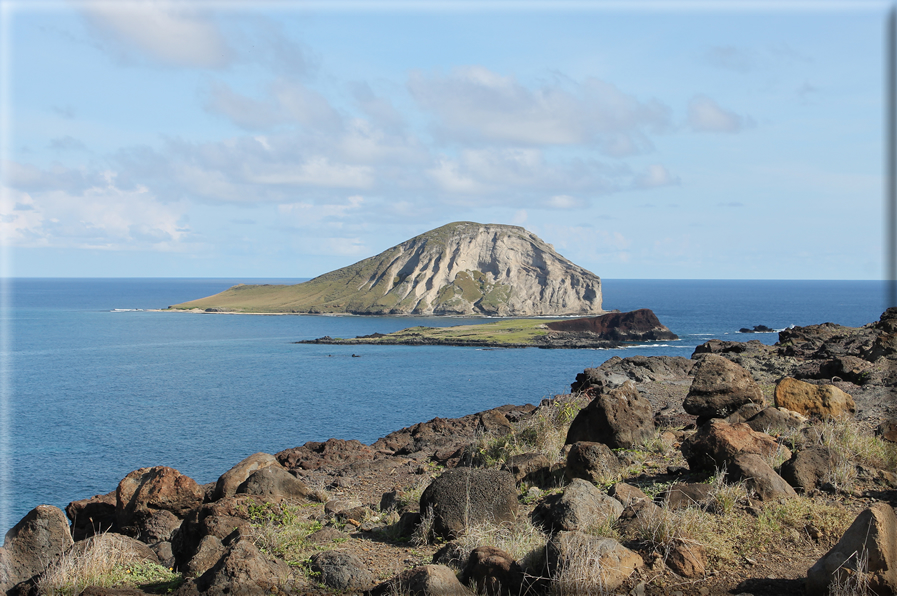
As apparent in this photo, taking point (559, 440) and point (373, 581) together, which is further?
point (559, 440)

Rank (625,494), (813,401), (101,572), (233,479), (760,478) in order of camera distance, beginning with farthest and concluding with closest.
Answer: (813,401) < (233,479) < (625,494) < (760,478) < (101,572)

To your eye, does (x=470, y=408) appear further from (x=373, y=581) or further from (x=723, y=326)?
(x=723, y=326)

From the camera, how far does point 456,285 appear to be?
169250mm

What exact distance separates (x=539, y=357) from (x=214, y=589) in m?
75.9

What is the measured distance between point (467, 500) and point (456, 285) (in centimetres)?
16098

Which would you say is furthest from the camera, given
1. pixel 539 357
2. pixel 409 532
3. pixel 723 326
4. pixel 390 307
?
pixel 390 307

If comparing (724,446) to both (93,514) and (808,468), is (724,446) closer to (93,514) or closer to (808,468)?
(808,468)

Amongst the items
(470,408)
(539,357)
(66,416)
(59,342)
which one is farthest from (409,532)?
(59,342)

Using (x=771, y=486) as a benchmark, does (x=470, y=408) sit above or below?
below

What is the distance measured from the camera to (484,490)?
8.58 m

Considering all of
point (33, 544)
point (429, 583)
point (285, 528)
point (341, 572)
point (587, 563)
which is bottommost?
point (33, 544)

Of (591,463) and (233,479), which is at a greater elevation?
(591,463)

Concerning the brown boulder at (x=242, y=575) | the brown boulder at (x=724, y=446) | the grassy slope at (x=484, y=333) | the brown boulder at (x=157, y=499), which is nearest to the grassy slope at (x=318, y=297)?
the grassy slope at (x=484, y=333)

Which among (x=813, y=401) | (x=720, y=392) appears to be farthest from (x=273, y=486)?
(x=813, y=401)
